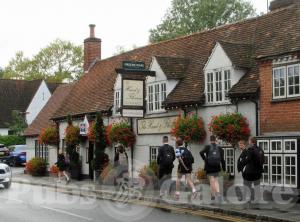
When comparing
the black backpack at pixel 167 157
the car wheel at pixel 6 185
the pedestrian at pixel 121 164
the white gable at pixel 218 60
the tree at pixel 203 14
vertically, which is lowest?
the car wheel at pixel 6 185

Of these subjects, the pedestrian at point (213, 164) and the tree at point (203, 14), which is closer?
the pedestrian at point (213, 164)

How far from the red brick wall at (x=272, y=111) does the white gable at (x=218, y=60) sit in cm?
219

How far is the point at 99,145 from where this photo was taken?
2736 centimetres

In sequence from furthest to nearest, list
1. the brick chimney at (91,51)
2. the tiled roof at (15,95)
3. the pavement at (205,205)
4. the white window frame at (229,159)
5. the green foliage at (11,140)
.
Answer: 1. the tiled roof at (15,95)
2. the green foliage at (11,140)
3. the brick chimney at (91,51)
4. the white window frame at (229,159)
5. the pavement at (205,205)

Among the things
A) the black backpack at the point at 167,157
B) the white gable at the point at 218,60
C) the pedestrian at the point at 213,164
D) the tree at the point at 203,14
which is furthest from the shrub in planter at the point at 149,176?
the tree at the point at 203,14

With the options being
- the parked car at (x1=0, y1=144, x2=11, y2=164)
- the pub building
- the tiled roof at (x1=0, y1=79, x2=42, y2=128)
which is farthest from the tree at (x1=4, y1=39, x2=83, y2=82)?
the pub building

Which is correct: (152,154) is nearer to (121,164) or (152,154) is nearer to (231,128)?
(121,164)

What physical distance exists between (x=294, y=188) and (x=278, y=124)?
263cm

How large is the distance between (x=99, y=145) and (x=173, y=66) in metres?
5.34

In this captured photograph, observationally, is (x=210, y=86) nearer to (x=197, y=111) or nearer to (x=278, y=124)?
(x=197, y=111)

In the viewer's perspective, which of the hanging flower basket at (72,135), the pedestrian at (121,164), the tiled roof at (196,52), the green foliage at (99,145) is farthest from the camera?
the hanging flower basket at (72,135)

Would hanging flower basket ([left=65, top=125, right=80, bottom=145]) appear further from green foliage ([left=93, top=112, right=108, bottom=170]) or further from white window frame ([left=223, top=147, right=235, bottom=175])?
white window frame ([left=223, top=147, right=235, bottom=175])

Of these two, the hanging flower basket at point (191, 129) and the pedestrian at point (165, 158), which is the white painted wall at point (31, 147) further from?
the pedestrian at point (165, 158)

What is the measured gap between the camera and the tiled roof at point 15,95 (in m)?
67.3
